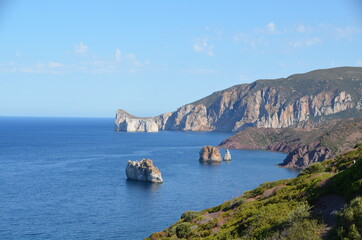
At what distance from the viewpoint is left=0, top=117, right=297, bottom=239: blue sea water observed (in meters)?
66.0

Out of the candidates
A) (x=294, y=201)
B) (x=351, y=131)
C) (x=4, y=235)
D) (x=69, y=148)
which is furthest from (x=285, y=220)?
(x=69, y=148)

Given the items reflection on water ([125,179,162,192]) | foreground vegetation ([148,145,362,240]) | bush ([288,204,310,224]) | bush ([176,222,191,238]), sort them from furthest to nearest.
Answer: reflection on water ([125,179,162,192])
bush ([176,222,191,238])
bush ([288,204,310,224])
foreground vegetation ([148,145,362,240])

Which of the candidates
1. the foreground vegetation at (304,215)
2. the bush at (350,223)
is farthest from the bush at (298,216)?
the bush at (350,223)

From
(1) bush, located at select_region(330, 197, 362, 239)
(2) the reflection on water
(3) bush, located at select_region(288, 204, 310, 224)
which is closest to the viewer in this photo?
(1) bush, located at select_region(330, 197, 362, 239)

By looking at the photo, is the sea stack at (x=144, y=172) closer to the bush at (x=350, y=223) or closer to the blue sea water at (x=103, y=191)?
the blue sea water at (x=103, y=191)

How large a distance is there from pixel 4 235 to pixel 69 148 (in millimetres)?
129548

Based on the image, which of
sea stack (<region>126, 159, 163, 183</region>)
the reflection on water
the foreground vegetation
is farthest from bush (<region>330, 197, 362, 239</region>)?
sea stack (<region>126, 159, 163, 183</region>)

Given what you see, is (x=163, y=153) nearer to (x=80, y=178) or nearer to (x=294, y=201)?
(x=80, y=178)

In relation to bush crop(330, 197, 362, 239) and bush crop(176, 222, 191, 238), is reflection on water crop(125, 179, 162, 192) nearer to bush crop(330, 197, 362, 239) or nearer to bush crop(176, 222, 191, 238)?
bush crop(176, 222, 191, 238)

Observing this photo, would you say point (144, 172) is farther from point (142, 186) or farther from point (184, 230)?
point (184, 230)

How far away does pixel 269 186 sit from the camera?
3641 centimetres

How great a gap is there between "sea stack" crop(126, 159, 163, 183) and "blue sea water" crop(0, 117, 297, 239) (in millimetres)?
2495

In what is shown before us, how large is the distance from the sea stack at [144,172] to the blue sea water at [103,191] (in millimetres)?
2495

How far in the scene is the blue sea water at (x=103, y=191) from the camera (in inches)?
2598
